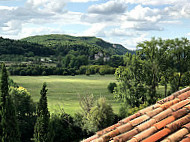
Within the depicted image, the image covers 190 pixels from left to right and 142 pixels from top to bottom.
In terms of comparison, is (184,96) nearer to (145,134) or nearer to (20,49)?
(145,134)

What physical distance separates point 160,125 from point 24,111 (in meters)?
27.9

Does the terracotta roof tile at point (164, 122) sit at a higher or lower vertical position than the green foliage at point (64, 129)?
higher

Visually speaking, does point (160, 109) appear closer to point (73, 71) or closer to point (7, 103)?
point (7, 103)

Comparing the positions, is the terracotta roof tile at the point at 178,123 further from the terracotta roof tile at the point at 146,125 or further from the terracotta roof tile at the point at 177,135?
the terracotta roof tile at the point at 146,125

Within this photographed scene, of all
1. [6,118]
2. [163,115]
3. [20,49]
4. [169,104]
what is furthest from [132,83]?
[20,49]

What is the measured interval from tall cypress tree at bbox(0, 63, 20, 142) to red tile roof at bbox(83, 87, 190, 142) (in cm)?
1534

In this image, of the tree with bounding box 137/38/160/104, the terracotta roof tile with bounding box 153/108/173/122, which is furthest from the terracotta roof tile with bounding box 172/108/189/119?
the tree with bounding box 137/38/160/104

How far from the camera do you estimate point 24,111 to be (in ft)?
92.5

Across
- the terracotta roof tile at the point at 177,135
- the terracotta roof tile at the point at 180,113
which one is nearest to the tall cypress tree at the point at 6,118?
the terracotta roof tile at the point at 180,113

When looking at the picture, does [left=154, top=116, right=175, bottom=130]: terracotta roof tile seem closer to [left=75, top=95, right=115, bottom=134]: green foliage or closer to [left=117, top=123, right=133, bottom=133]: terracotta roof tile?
[left=117, top=123, right=133, bottom=133]: terracotta roof tile

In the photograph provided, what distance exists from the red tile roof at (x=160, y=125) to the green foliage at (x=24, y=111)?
25510 mm

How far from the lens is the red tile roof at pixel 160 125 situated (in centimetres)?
266

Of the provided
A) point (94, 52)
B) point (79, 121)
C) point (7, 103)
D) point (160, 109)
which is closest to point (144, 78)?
point (79, 121)

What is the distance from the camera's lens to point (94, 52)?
114 meters
